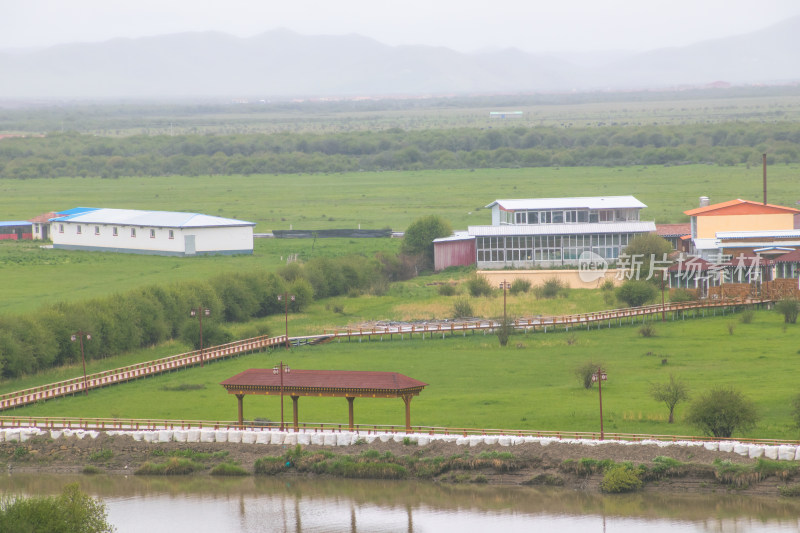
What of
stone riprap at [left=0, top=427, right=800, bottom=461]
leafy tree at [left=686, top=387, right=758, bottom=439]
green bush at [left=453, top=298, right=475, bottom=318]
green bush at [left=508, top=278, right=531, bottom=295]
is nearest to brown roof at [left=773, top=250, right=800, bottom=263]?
green bush at [left=508, top=278, right=531, bottom=295]

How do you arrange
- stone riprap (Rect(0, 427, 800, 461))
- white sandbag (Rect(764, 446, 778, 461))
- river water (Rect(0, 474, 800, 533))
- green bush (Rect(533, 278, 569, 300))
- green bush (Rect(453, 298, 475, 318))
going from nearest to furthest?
river water (Rect(0, 474, 800, 533)) → white sandbag (Rect(764, 446, 778, 461)) → stone riprap (Rect(0, 427, 800, 461)) → green bush (Rect(453, 298, 475, 318)) → green bush (Rect(533, 278, 569, 300))

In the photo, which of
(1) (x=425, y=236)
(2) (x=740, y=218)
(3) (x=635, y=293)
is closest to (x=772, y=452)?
(3) (x=635, y=293)

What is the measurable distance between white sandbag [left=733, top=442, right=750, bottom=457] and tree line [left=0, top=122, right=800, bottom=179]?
112 metres

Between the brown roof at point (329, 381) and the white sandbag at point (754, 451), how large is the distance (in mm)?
9756

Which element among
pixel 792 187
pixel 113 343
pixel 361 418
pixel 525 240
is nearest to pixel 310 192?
pixel 792 187

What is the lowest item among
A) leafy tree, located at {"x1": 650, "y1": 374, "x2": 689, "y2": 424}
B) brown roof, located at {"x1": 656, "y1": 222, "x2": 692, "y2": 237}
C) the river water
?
the river water

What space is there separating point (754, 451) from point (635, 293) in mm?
28430

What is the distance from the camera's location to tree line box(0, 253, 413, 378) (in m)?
51.4

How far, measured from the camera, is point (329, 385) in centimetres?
4062

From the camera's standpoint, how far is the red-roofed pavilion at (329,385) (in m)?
39.7

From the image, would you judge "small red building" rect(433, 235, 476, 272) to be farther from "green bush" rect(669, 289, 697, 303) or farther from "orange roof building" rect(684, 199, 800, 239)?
"green bush" rect(669, 289, 697, 303)

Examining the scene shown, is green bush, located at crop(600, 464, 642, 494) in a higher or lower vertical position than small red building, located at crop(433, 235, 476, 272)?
lower

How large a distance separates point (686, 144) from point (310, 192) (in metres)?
54.9

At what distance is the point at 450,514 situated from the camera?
115 feet
